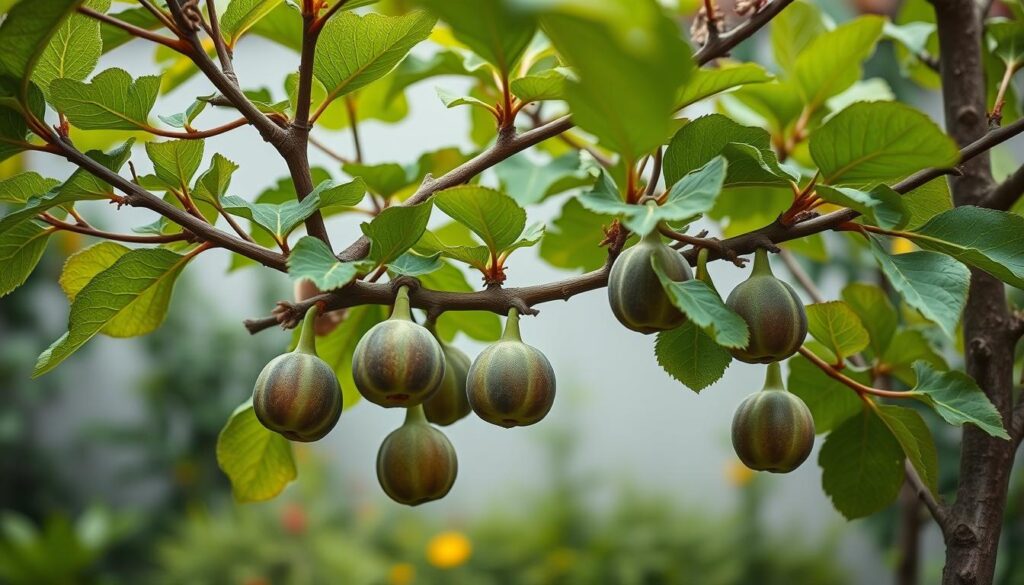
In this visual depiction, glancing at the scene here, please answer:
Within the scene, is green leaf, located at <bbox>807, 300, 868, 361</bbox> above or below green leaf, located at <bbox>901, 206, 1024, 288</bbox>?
below

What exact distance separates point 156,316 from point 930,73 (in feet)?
1.74

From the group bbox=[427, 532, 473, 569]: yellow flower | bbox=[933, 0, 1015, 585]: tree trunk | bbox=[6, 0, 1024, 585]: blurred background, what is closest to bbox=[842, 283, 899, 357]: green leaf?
bbox=[933, 0, 1015, 585]: tree trunk

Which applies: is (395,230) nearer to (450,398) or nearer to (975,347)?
(450,398)

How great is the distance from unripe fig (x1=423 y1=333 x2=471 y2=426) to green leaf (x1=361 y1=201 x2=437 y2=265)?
0.25ft

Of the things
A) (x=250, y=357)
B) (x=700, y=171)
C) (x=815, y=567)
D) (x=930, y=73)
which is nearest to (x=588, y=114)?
(x=700, y=171)

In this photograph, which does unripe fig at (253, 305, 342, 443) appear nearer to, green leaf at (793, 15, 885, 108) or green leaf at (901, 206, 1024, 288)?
green leaf at (901, 206, 1024, 288)

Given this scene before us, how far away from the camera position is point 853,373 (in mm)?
475

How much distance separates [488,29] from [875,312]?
278 mm

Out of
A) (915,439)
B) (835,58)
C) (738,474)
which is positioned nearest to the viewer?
(915,439)

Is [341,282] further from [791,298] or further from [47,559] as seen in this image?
[47,559]

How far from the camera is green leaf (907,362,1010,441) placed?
36 centimetres

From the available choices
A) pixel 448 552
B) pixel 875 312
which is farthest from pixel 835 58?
pixel 448 552

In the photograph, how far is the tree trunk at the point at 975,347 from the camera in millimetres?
410

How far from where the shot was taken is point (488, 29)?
0.32 metres
